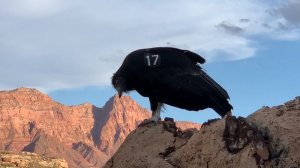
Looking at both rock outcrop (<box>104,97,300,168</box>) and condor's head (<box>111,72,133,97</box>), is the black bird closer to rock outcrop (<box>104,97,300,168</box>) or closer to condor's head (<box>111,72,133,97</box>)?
condor's head (<box>111,72,133,97</box>)

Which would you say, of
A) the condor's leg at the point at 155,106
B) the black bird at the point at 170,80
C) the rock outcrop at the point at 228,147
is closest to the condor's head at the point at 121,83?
the black bird at the point at 170,80

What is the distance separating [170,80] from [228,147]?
3.19m

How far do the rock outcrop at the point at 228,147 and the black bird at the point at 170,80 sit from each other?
112cm

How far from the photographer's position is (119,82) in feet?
31.4

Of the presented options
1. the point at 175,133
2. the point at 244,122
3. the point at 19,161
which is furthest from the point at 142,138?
the point at 19,161

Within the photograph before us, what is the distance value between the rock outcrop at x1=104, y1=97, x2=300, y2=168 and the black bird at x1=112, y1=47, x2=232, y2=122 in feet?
3.66

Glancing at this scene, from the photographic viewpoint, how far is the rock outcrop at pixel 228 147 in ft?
18.0

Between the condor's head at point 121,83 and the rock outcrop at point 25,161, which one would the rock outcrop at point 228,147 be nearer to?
the condor's head at point 121,83

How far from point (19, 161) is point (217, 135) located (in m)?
80.7

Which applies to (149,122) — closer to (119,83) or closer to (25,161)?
(119,83)

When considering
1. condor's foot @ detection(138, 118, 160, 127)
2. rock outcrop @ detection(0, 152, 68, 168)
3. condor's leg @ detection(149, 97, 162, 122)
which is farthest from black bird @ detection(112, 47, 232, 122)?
rock outcrop @ detection(0, 152, 68, 168)

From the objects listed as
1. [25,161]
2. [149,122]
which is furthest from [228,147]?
[25,161]

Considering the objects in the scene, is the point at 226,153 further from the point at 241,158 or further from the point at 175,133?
the point at 175,133

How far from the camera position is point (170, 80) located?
8969mm
